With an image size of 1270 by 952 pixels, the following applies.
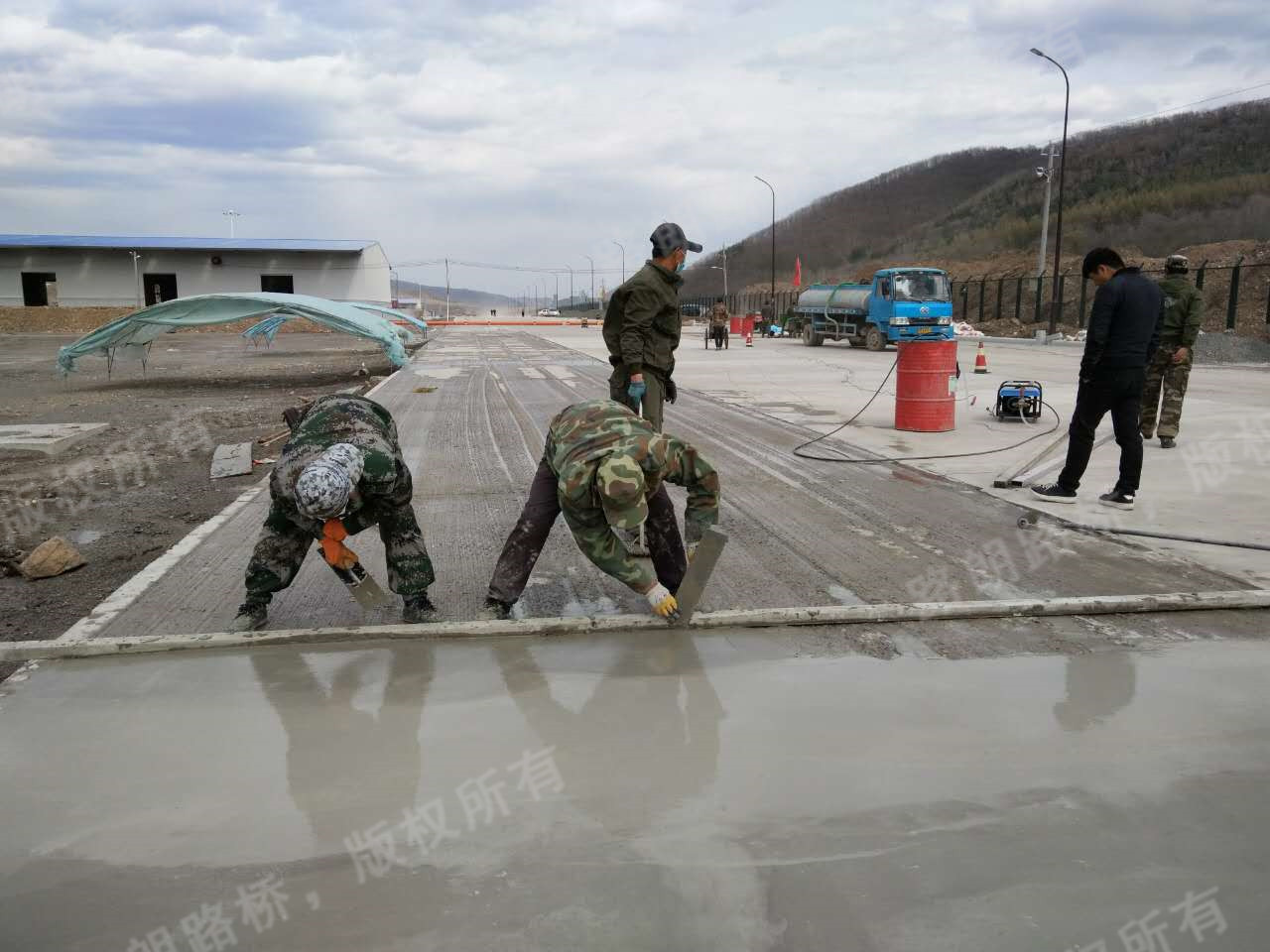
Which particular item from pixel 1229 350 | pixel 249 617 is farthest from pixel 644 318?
pixel 1229 350

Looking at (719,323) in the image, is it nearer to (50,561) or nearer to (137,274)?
(50,561)

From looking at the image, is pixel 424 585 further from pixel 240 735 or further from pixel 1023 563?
pixel 1023 563

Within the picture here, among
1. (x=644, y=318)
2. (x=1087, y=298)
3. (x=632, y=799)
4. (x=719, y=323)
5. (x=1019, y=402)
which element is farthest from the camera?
(x=1087, y=298)

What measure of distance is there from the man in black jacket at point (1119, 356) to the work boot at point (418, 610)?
489 cm

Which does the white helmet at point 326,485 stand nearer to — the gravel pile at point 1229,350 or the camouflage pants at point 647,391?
the camouflage pants at point 647,391

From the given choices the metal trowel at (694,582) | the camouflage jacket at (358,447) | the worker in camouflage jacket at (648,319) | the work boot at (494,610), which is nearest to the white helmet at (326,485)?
the camouflage jacket at (358,447)

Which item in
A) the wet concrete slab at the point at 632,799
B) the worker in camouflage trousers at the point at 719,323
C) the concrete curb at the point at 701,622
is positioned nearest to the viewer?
the wet concrete slab at the point at 632,799

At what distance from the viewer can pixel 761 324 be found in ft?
144

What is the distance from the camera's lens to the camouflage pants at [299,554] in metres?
4.30

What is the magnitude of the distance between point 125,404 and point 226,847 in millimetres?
14820

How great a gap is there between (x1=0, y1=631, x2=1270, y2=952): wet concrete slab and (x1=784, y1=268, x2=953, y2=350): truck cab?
20409 mm

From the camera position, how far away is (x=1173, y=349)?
29.6 ft

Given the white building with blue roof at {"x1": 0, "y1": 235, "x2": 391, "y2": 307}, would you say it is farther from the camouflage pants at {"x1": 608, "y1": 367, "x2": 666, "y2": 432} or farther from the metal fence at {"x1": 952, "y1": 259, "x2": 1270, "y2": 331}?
the camouflage pants at {"x1": 608, "y1": 367, "x2": 666, "y2": 432}

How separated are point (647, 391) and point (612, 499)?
8.36 ft
